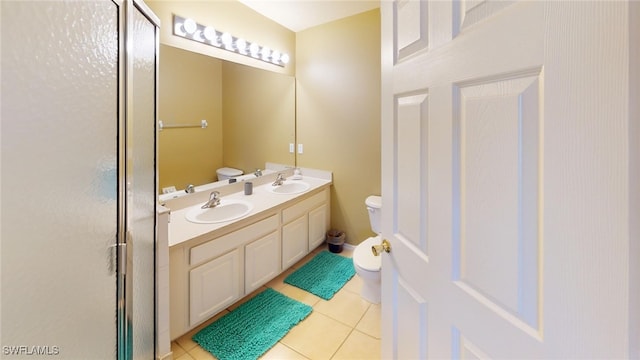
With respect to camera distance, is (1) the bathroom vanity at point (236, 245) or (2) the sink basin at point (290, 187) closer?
(1) the bathroom vanity at point (236, 245)

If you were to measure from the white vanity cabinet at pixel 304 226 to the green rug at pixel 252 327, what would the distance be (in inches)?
15.8

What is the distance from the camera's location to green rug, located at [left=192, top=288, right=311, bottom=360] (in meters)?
1.58

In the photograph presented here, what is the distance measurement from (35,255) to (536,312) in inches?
41.5

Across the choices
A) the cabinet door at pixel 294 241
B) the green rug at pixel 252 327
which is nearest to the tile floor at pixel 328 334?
the green rug at pixel 252 327

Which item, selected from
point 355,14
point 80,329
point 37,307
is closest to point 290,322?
point 80,329

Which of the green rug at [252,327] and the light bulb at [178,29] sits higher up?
the light bulb at [178,29]

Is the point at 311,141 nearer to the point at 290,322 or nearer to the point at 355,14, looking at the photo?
the point at 355,14

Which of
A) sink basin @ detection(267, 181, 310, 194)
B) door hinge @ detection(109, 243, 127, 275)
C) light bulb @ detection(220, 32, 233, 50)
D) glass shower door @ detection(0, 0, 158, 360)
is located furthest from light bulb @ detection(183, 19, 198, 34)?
door hinge @ detection(109, 243, 127, 275)

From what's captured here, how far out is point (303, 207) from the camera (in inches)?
100

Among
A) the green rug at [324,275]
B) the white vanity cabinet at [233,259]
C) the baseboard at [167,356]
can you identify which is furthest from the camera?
the green rug at [324,275]

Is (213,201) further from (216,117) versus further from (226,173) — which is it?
(216,117)

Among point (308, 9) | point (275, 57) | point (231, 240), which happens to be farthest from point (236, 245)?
point (308, 9)

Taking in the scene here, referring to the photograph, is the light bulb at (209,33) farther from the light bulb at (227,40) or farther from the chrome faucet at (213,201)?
the chrome faucet at (213,201)

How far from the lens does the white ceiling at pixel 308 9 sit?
2.41 m
